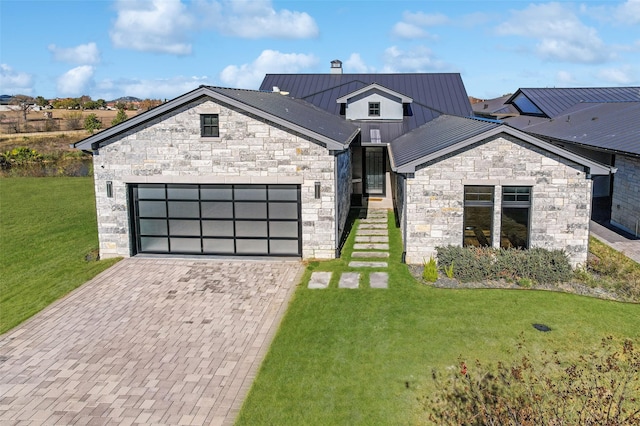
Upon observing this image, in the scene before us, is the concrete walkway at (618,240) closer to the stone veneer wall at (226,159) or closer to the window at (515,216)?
the window at (515,216)

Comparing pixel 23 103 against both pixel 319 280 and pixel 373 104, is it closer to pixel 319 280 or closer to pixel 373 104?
pixel 373 104

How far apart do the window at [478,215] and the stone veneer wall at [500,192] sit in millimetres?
179

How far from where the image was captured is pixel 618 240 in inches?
716

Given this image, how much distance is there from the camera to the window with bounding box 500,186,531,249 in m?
15.6

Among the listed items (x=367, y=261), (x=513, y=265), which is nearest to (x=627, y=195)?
(x=513, y=265)

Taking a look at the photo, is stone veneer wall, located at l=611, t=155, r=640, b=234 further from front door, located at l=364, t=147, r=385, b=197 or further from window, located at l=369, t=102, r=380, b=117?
window, located at l=369, t=102, r=380, b=117

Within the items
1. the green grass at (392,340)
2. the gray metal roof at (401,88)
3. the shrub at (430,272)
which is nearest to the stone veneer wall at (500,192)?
the shrub at (430,272)

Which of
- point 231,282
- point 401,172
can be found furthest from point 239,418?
point 401,172

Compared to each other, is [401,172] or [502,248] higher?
→ [401,172]

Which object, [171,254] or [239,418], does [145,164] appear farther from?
[239,418]

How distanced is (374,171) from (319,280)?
1157 centimetres

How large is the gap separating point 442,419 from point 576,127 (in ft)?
81.0

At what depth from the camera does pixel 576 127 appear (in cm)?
2864

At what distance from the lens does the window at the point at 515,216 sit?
15578 mm
